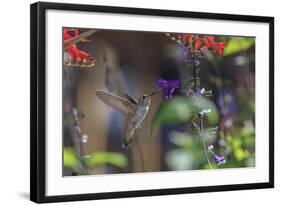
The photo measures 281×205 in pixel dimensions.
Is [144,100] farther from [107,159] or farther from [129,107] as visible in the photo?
[107,159]

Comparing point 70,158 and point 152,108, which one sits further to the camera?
point 152,108

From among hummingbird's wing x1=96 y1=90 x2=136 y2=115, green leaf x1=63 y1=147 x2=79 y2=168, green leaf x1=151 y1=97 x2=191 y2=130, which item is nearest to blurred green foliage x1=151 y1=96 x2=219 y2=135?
green leaf x1=151 y1=97 x2=191 y2=130

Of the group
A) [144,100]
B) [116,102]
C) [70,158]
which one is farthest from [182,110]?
[70,158]

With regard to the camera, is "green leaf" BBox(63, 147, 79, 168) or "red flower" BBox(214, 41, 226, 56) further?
"red flower" BBox(214, 41, 226, 56)

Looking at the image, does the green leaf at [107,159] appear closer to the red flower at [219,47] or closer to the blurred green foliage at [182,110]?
the blurred green foliage at [182,110]

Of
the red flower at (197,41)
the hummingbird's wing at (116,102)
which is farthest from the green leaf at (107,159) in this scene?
the red flower at (197,41)

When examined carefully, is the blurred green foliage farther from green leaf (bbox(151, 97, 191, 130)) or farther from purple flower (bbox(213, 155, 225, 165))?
purple flower (bbox(213, 155, 225, 165))
